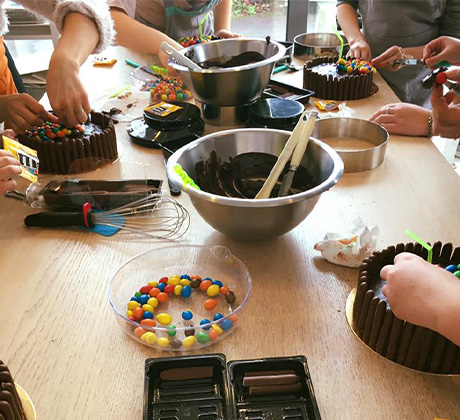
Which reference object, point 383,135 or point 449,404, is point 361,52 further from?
point 449,404

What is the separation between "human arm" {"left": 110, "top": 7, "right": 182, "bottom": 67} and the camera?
1732mm

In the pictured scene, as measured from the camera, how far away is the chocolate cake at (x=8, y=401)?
20.1 inches

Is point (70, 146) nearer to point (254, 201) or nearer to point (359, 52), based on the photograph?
point (254, 201)

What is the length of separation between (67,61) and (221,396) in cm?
94

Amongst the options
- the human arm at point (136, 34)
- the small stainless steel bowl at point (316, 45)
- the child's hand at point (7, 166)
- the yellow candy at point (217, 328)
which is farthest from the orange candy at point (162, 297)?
the small stainless steel bowl at point (316, 45)

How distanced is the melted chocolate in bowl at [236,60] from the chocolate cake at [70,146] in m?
0.40

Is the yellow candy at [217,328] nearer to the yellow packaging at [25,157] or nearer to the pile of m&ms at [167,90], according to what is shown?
the yellow packaging at [25,157]

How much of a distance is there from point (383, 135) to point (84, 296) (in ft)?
2.81

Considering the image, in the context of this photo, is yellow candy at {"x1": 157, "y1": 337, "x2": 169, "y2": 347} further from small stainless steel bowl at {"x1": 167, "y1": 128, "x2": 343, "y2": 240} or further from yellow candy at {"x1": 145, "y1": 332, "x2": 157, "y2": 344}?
small stainless steel bowl at {"x1": 167, "y1": 128, "x2": 343, "y2": 240}

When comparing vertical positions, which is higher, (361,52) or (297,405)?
(361,52)

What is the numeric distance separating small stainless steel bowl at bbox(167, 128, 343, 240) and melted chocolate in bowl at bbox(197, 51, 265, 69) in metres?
0.52

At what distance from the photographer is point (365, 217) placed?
0.96 metres

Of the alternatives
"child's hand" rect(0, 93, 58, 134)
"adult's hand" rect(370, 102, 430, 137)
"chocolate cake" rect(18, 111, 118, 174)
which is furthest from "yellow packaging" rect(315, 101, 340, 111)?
"child's hand" rect(0, 93, 58, 134)

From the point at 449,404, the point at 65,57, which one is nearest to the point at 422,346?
the point at 449,404
